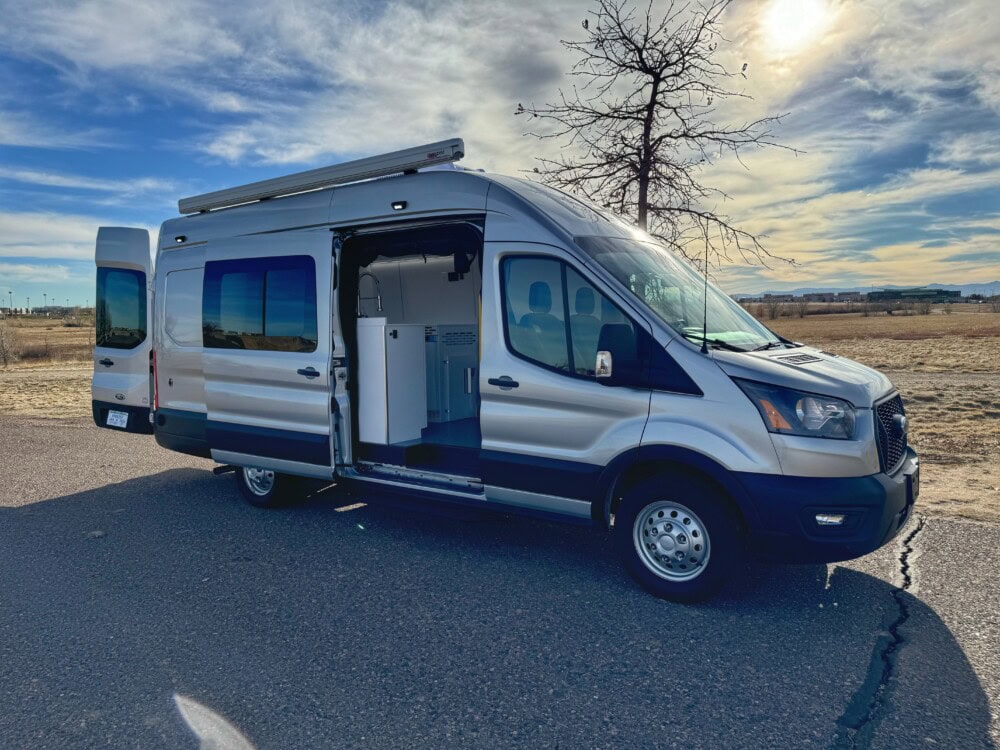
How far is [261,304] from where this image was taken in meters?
6.29

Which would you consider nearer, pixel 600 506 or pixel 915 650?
pixel 915 650

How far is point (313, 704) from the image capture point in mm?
3291

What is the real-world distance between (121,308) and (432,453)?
13.1 feet

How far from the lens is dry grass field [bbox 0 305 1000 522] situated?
6.88m

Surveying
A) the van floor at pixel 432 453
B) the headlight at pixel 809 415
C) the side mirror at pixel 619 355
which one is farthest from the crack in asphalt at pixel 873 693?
the van floor at pixel 432 453

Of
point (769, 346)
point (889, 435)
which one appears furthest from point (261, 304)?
point (889, 435)

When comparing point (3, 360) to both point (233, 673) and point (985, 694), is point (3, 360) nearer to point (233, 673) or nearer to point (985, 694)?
point (233, 673)

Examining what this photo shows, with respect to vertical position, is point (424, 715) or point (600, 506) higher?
point (600, 506)

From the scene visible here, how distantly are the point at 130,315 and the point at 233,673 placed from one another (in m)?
5.23

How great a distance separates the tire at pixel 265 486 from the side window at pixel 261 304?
3.87ft

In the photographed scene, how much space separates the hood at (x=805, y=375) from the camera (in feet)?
13.1

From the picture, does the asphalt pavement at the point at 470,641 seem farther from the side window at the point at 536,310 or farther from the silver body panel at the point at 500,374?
the side window at the point at 536,310

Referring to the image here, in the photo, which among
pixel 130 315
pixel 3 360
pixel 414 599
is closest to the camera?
pixel 414 599


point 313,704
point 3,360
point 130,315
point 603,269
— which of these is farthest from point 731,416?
point 3,360
